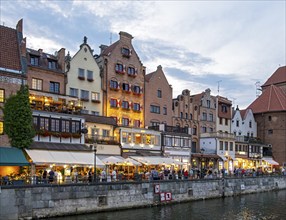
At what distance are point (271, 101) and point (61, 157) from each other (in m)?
57.2

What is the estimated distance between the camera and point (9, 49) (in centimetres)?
4181

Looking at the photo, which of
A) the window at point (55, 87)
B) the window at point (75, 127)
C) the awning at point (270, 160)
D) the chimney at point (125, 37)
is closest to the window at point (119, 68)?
the chimney at point (125, 37)

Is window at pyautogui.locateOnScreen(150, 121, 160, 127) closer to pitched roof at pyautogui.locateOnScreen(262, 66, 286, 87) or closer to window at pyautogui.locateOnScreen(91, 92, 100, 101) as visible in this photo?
window at pyautogui.locateOnScreen(91, 92, 100, 101)

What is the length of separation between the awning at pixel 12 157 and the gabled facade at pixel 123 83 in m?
18.5

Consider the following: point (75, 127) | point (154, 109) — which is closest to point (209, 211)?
point (75, 127)

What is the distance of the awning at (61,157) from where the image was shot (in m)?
36.4

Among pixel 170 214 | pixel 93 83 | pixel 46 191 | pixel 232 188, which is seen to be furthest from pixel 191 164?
pixel 46 191

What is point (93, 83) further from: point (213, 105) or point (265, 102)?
point (265, 102)

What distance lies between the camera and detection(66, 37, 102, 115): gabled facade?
5016 centimetres

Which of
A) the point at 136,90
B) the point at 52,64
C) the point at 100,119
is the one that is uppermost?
the point at 52,64

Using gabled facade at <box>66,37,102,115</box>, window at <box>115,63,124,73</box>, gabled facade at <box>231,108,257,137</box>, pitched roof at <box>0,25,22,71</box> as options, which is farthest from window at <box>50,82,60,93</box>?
gabled facade at <box>231,108,257,137</box>

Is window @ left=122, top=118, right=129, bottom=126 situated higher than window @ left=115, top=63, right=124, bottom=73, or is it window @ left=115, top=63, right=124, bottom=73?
window @ left=115, top=63, right=124, bottom=73

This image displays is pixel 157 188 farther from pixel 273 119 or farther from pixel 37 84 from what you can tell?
pixel 273 119

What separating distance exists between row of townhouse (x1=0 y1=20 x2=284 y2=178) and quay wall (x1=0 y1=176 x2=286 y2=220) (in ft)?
24.0
